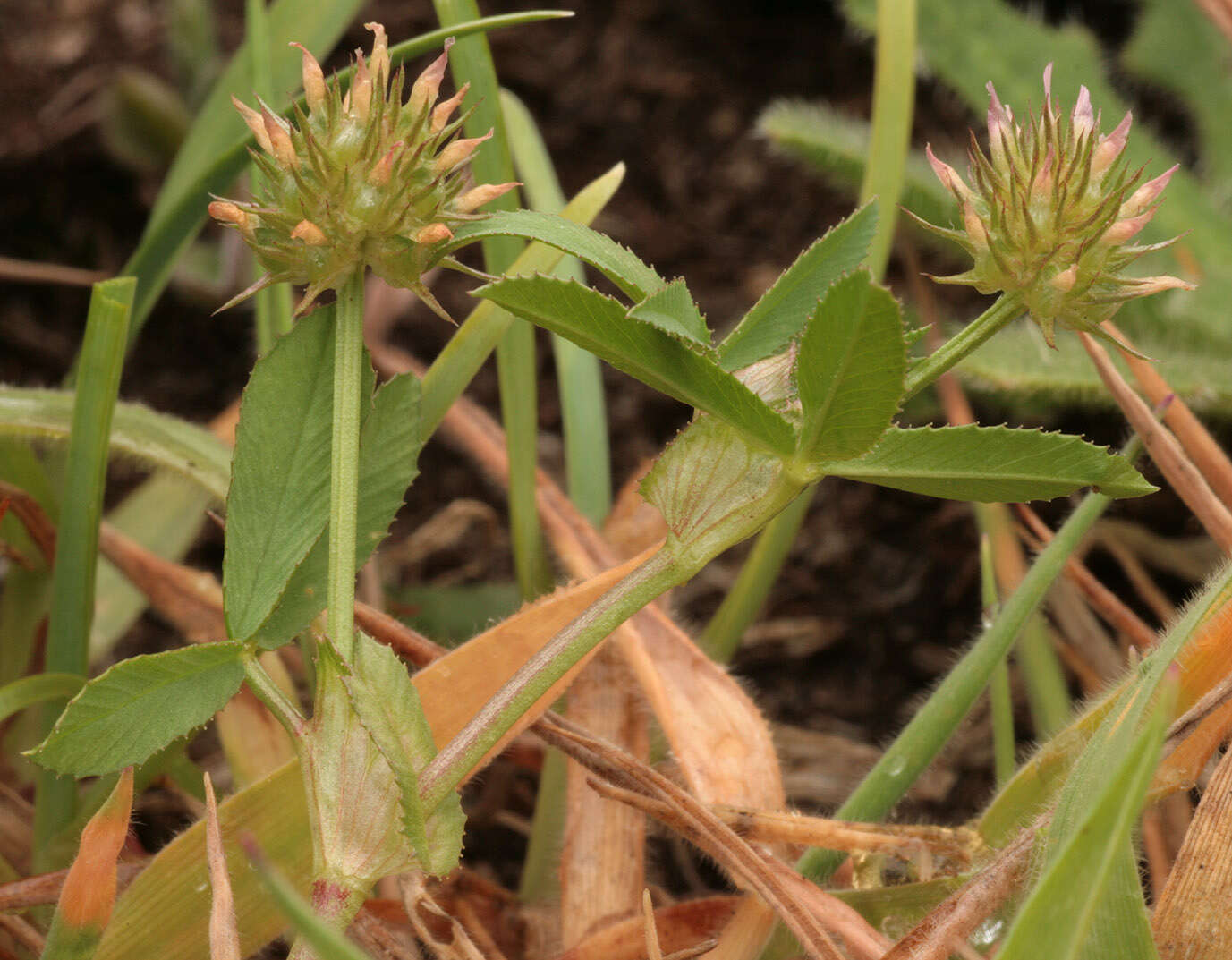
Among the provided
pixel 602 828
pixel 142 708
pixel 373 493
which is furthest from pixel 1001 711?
pixel 142 708

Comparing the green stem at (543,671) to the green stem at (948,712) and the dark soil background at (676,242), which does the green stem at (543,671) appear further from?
the dark soil background at (676,242)

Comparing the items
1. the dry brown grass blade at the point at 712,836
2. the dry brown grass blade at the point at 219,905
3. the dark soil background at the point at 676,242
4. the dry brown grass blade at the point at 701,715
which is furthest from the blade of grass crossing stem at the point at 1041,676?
the dry brown grass blade at the point at 219,905

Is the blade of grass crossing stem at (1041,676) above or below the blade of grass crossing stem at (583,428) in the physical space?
below

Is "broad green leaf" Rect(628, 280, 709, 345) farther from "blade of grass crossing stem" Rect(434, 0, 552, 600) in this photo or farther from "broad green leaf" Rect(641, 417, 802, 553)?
"blade of grass crossing stem" Rect(434, 0, 552, 600)

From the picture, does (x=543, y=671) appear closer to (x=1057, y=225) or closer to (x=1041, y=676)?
(x=1057, y=225)

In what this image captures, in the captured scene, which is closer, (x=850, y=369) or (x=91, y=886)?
(x=850, y=369)

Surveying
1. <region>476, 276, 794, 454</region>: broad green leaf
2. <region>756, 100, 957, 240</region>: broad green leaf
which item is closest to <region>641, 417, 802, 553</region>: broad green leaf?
<region>476, 276, 794, 454</region>: broad green leaf

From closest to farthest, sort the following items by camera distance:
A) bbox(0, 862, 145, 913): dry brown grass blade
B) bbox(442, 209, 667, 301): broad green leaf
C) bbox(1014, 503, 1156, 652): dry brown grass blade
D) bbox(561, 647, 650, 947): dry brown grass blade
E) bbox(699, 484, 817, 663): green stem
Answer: bbox(442, 209, 667, 301): broad green leaf < bbox(0, 862, 145, 913): dry brown grass blade < bbox(561, 647, 650, 947): dry brown grass blade < bbox(1014, 503, 1156, 652): dry brown grass blade < bbox(699, 484, 817, 663): green stem
